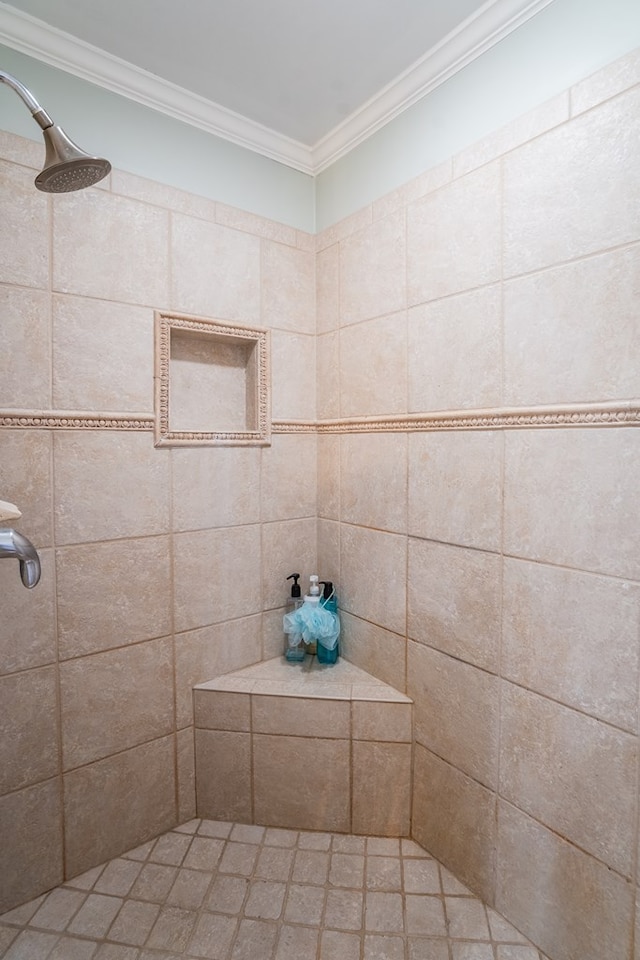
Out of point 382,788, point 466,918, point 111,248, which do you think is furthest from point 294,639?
point 111,248

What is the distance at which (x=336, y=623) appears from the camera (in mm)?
1565

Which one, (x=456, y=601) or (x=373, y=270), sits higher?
(x=373, y=270)

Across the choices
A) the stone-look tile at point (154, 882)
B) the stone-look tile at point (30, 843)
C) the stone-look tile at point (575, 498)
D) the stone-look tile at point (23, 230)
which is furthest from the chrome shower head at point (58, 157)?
the stone-look tile at point (154, 882)

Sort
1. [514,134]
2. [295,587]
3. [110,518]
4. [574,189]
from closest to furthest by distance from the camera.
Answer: [574,189]
[514,134]
[110,518]
[295,587]

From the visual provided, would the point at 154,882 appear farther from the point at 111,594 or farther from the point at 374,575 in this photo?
the point at 374,575

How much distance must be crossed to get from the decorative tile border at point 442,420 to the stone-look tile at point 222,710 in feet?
2.67

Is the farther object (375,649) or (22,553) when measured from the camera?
(375,649)

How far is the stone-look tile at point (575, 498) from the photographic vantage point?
0.92 metres

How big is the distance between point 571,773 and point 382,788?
582mm

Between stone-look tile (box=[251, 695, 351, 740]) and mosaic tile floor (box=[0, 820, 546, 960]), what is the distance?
301 mm

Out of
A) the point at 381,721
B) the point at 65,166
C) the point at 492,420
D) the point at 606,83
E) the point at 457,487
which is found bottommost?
the point at 381,721

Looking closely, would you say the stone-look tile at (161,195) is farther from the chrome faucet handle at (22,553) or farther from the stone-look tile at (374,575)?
the stone-look tile at (374,575)

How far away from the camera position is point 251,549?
156 centimetres

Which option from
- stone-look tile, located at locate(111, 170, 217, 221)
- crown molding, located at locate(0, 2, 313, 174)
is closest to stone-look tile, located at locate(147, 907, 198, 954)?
stone-look tile, located at locate(111, 170, 217, 221)
